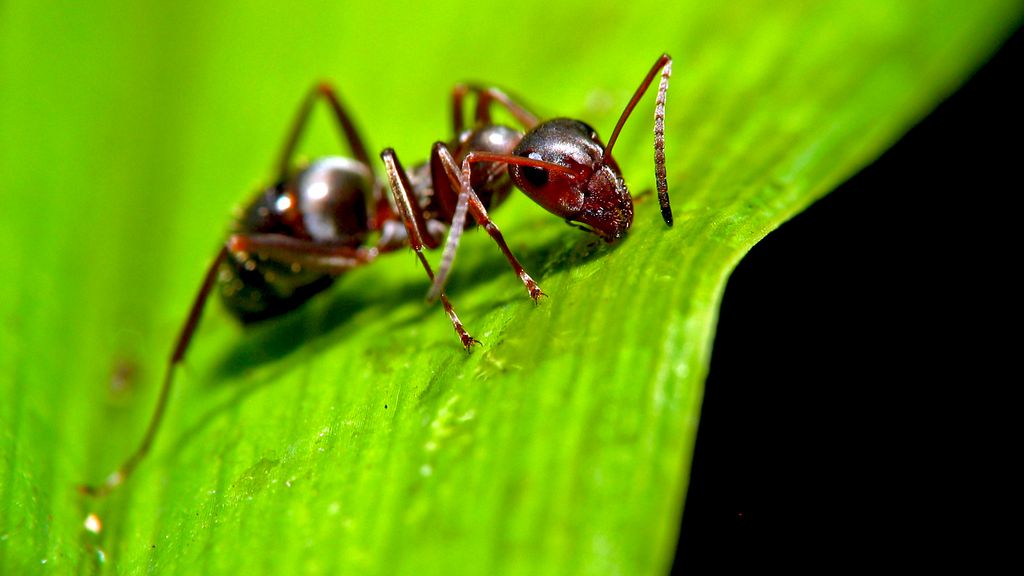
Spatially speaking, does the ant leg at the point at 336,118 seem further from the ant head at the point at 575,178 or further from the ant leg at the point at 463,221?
the ant head at the point at 575,178

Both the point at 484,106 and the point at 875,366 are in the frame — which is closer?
the point at 875,366

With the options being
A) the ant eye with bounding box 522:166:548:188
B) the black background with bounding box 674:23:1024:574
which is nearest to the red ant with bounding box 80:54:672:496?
the ant eye with bounding box 522:166:548:188

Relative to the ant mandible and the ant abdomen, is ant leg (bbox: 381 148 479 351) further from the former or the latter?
the ant abdomen

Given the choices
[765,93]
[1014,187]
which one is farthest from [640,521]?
[1014,187]

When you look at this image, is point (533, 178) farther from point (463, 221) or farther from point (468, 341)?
point (468, 341)

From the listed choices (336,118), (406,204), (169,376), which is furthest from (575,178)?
(169,376)

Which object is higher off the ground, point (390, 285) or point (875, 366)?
point (390, 285)
